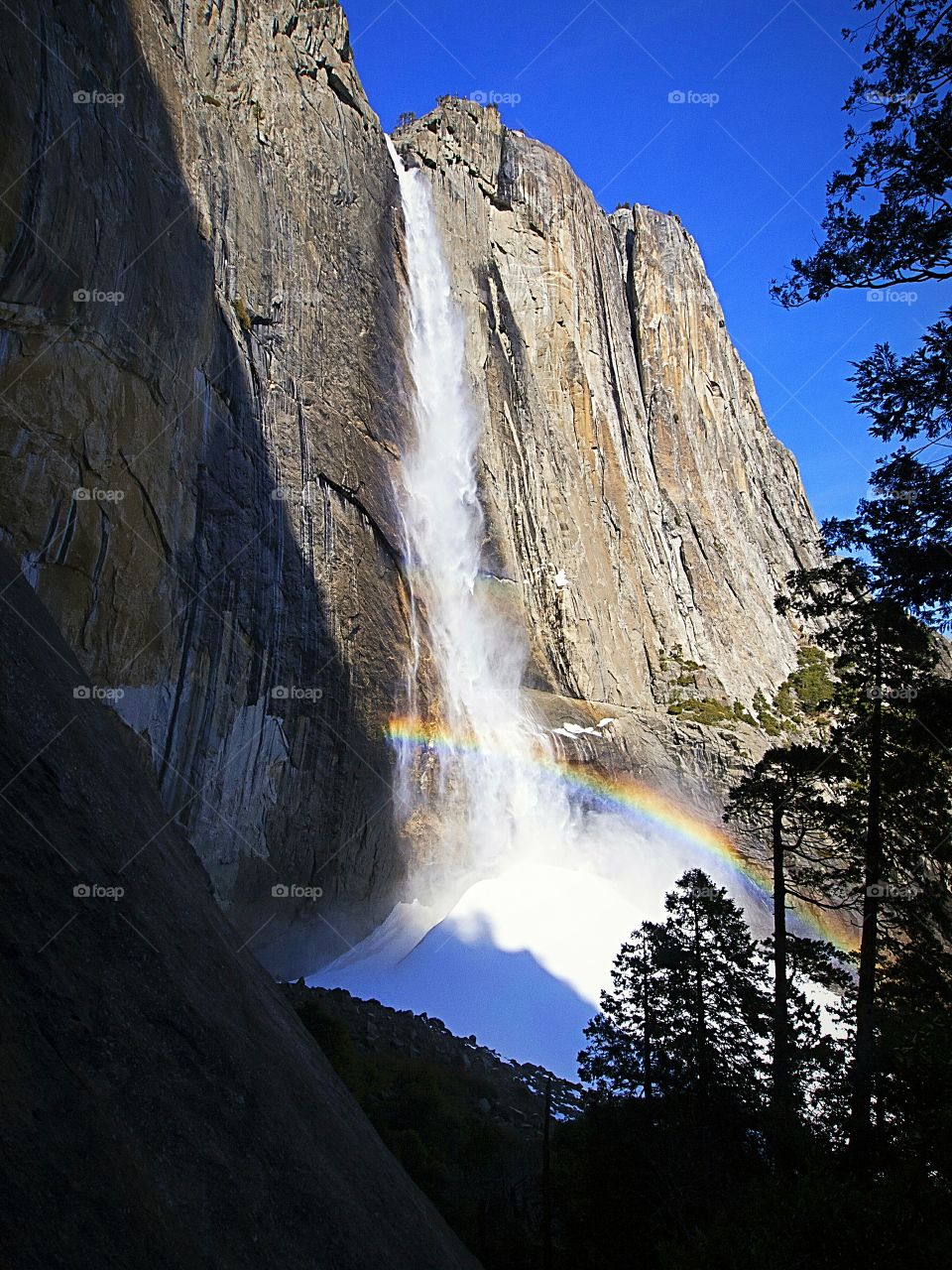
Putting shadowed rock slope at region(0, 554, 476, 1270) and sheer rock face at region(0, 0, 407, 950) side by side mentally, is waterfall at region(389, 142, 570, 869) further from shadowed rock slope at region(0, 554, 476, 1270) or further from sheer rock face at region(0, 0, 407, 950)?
shadowed rock slope at region(0, 554, 476, 1270)

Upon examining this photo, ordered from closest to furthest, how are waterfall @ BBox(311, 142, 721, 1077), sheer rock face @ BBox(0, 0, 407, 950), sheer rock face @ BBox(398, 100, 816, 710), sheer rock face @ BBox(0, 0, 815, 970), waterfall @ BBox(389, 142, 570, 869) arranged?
sheer rock face @ BBox(0, 0, 407, 950), sheer rock face @ BBox(0, 0, 815, 970), waterfall @ BBox(311, 142, 721, 1077), waterfall @ BBox(389, 142, 570, 869), sheer rock face @ BBox(398, 100, 816, 710)

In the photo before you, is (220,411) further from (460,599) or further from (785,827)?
(785,827)

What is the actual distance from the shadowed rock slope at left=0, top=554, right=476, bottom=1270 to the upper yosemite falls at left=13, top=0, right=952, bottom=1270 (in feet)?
0.09

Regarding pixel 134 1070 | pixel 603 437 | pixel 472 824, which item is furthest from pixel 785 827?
pixel 603 437

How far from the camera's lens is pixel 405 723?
2448cm

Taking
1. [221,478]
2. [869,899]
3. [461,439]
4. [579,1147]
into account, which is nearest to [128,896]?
[579,1147]

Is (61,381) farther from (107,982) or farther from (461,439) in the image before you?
(461,439)

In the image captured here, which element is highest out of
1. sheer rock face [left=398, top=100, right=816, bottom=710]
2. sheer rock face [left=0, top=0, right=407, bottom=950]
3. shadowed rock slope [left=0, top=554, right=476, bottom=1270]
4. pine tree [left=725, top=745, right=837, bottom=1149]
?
sheer rock face [left=398, top=100, right=816, bottom=710]

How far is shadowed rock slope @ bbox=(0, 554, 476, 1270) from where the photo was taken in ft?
11.1

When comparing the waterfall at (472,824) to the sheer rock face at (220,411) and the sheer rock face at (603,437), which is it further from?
the sheer rock face at (220,411)

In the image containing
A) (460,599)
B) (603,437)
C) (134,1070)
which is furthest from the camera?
(603,437)

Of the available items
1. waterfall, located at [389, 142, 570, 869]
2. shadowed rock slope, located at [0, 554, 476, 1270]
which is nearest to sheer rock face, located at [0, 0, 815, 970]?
waterfall, located at [389, 142, 570, 869]

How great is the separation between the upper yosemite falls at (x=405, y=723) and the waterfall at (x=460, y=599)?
225mm

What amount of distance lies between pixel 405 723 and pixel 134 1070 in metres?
20.5
